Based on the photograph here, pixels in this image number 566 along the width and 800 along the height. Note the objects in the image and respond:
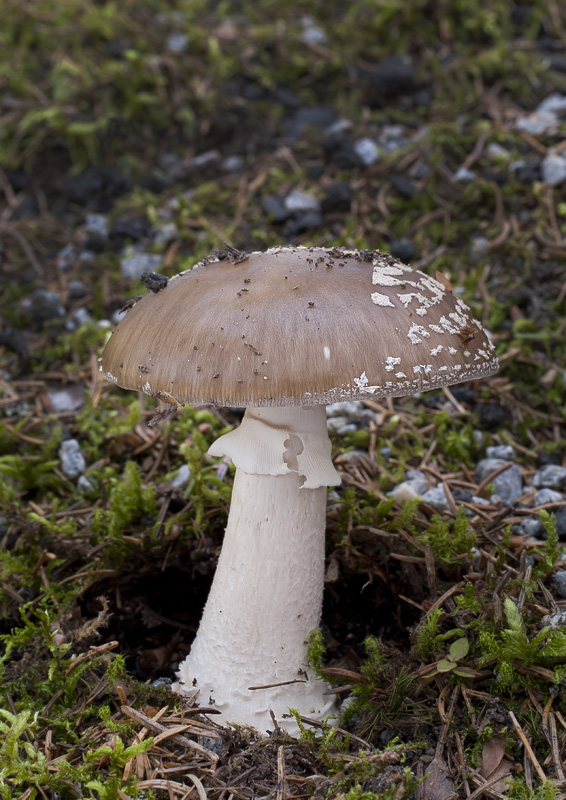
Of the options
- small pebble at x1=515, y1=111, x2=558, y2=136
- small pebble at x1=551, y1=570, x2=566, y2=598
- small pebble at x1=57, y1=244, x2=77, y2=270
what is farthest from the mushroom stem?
small pebble at x1=515, y1=111, x2=558, y2=136

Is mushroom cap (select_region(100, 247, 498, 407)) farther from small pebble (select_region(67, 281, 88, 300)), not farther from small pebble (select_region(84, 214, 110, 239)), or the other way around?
small pebble (select_region(84, 214, 110, 239))

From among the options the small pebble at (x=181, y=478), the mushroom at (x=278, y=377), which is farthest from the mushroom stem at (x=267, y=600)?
the small pebble at (x=181, y=478)

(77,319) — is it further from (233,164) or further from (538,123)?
(538,123)

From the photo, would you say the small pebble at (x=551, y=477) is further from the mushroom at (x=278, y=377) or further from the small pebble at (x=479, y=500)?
the mushroom at (x=278, y=377)

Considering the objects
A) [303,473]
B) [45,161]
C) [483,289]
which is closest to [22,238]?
[45,161]

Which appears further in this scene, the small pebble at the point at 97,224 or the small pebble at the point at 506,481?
the small pebble at the point at 97,224

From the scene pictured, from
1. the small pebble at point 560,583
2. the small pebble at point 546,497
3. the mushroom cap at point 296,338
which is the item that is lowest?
the small pebble at point 546,497
